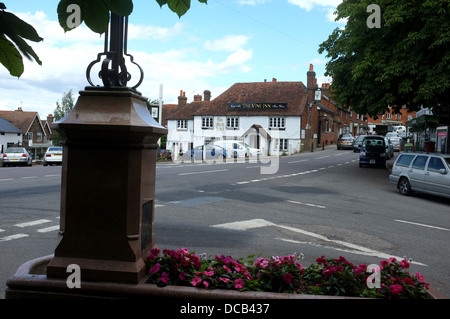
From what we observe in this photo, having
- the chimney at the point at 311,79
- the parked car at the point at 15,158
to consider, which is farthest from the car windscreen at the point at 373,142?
the chimney at the point at 311,79

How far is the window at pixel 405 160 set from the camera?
14.9m

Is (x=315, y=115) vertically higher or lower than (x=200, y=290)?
higher

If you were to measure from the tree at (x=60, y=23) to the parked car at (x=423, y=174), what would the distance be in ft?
43.9

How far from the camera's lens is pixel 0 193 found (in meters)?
11.8

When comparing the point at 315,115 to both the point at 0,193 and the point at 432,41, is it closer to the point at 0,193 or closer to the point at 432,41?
the point at 432,41

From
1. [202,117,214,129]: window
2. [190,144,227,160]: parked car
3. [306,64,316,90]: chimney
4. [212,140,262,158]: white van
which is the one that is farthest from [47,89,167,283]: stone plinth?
[306,64,316,90]: chimney

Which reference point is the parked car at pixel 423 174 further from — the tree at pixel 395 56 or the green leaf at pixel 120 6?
the green leaf at pixel 120 6

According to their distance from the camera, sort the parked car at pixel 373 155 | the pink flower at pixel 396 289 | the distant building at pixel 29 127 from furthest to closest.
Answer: the distant building at pixel 29 127
the parked car at pixel 373 155
the pink flower at pixel 396 289

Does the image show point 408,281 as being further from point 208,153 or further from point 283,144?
point 283,144

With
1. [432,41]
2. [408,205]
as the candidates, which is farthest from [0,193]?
[432,41]

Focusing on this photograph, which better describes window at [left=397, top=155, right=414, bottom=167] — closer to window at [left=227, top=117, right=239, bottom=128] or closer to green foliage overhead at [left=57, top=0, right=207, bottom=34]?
green foliage overhead at [left=57, top=0, right=207, bottom=34]

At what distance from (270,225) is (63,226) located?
566 cm

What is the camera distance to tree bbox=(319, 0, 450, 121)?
15.5m

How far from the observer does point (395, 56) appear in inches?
658
